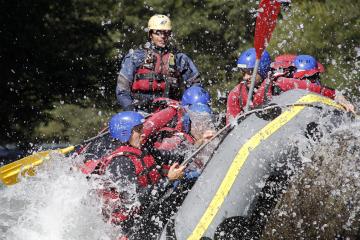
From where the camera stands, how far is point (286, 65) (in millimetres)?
7379

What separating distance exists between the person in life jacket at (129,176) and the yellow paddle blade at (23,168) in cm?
148

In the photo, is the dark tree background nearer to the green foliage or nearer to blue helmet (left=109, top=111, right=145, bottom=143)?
the green foliage

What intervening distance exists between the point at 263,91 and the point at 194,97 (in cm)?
75

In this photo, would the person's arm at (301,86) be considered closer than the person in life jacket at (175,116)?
No

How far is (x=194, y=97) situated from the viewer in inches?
265

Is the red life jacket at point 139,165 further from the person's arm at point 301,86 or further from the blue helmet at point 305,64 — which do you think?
the blue helmet at point 305,64

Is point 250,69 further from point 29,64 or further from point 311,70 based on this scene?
point 29,64

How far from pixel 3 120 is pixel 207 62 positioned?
14.1 feet

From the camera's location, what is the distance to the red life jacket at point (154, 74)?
23.5ft

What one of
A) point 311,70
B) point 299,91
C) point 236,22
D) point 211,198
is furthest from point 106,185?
point 236,22

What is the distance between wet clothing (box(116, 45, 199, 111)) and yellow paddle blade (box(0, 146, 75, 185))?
747 mm

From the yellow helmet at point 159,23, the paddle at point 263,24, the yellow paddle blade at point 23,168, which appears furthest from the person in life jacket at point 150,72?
the paddle at point 263,24

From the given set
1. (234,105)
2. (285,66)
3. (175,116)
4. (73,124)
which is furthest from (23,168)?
(73,124)

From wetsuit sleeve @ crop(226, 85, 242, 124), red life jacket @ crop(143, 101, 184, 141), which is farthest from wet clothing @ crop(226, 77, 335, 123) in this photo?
red life jacket @ crop(143, 101, 184, 141)
